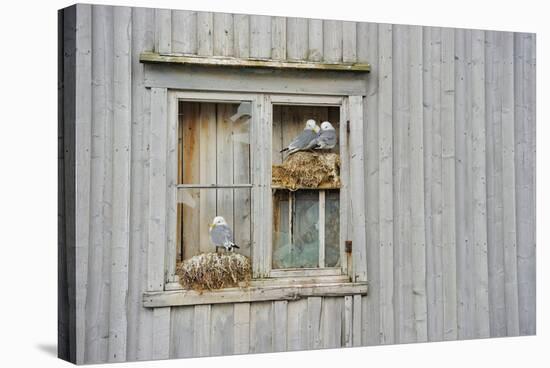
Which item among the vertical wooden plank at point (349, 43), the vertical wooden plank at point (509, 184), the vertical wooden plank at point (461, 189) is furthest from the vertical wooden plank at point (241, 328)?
the vertical wooden plank at point (509, 184)

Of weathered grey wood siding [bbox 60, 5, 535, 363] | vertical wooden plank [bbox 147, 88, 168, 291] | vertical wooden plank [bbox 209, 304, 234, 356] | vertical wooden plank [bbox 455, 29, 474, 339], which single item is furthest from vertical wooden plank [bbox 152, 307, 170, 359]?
vertical wooden plank [bbox 455, 29, 474, 339]

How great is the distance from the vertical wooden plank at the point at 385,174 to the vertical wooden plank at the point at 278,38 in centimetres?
65

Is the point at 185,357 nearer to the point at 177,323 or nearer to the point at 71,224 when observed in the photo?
the point at 177,323

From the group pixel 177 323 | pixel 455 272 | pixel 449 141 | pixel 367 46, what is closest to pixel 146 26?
pixel 367 46

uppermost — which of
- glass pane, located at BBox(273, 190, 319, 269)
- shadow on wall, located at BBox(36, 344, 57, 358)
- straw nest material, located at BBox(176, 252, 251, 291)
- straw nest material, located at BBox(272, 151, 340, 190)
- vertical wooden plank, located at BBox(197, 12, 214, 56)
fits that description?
vertical wooden plank, located at BBox(197, 12, 214, 56)

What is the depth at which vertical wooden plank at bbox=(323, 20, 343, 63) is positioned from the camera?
17.7 feet

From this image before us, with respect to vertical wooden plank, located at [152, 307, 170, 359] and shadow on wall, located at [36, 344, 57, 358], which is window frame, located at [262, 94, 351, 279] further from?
shadow on wall, located at [36, 344, 57, 358]

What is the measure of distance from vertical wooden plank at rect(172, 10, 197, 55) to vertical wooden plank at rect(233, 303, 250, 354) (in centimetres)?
157

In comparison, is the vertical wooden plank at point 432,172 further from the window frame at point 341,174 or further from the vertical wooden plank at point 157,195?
the vertical wooden plank at point 157,195

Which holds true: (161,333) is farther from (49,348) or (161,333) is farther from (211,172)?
(211,172)

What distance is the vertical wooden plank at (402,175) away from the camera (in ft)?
18.2

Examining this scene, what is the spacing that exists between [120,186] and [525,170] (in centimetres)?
279

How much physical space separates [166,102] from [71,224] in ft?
2.96

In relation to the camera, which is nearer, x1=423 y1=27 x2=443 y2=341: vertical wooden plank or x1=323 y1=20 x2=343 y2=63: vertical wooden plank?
x1=323 y1=20 x2=343 y2=63: vertical wooden plank
